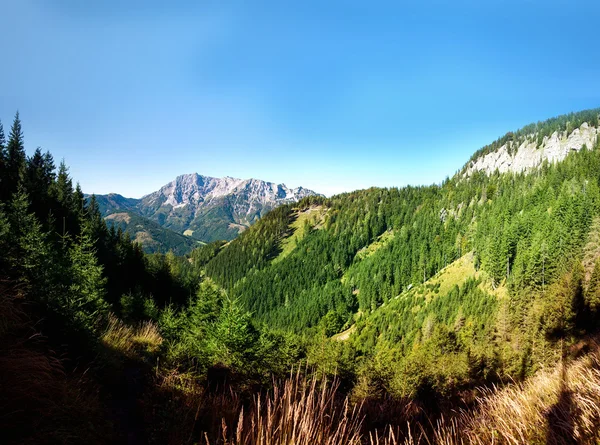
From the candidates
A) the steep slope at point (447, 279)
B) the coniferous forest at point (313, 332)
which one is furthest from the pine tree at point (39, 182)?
the steep slope at point (447, 279)

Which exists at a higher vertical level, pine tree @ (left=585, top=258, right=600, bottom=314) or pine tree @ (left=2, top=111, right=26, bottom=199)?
pine tree @ (left=2, top=111, right=26, bottom=199)

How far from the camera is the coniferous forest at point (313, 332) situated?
9.14 feet

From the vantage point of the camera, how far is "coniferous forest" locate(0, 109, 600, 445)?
9.14 feet

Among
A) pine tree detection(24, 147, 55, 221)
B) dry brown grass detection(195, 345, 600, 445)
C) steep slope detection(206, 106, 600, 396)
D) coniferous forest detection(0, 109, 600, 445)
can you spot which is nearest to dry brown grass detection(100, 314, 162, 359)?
coniferous forest detection(0, 109, 600, 445)

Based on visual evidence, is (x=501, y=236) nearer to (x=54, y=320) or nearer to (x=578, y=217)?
→ (x=578, y=217)

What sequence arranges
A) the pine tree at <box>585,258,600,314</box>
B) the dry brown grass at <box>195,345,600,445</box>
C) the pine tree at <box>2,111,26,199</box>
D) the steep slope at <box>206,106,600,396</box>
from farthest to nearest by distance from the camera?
the pine tree at <box>2,111,26,199</box>
the steep slope at <box>206,106,600,396</box>
the pine tree at <box>585,258,600,314</box>
the dry brown grass at <box>195,345,600,445</box>

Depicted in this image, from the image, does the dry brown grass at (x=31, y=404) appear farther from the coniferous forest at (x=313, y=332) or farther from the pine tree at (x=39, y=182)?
the pine tree at (x=39, y=182)

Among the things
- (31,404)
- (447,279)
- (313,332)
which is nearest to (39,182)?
(31,404)

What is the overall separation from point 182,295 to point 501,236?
363ft

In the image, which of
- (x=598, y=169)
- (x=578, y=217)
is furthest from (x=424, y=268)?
(x=598, y=169)

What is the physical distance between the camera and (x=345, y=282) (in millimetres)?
155875

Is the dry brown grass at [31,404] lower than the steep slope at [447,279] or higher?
higher

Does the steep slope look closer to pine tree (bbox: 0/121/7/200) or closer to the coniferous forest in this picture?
the coniferous forest

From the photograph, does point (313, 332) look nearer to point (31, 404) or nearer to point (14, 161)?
point (14, 161)
